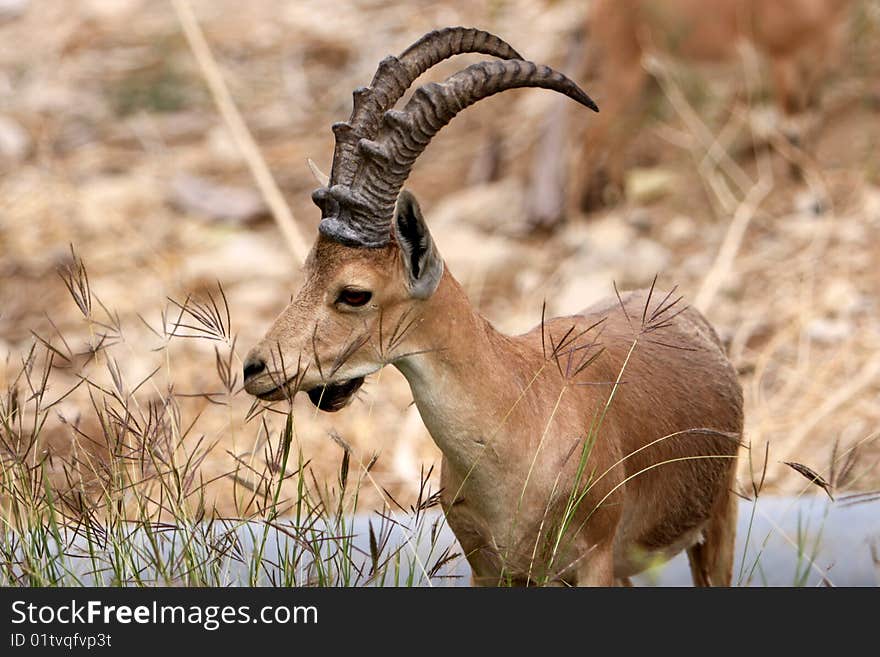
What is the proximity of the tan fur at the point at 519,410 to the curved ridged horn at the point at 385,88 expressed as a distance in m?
0.23

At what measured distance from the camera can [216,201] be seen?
1077 cm

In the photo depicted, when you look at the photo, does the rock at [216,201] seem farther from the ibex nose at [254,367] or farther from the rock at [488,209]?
the ibex nose at [254,367]

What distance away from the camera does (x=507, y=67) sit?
328 cm

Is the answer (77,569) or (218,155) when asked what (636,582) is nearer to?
A: (77,569)

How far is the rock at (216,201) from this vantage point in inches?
417

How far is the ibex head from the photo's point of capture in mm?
3252

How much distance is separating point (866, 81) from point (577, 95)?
859 cm

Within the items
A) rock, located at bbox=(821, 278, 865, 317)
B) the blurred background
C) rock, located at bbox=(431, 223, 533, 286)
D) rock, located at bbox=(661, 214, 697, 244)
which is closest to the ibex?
the blurred background

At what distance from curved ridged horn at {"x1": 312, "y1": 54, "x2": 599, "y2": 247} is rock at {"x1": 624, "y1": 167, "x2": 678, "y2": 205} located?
24.4 feet

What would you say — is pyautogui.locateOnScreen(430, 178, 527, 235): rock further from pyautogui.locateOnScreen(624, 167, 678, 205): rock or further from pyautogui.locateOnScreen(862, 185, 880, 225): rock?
pyautogui.locateOnScreen(862, 185, 880, 225): rock

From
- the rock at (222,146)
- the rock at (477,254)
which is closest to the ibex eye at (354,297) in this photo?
the rock at (477,254)

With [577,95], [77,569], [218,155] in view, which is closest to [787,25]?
[218,155]

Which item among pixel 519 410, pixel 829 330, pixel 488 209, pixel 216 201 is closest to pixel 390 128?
pixel 519 410

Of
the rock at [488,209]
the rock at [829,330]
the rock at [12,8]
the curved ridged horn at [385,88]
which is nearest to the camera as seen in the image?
the curved ridged horn at [385,88]
